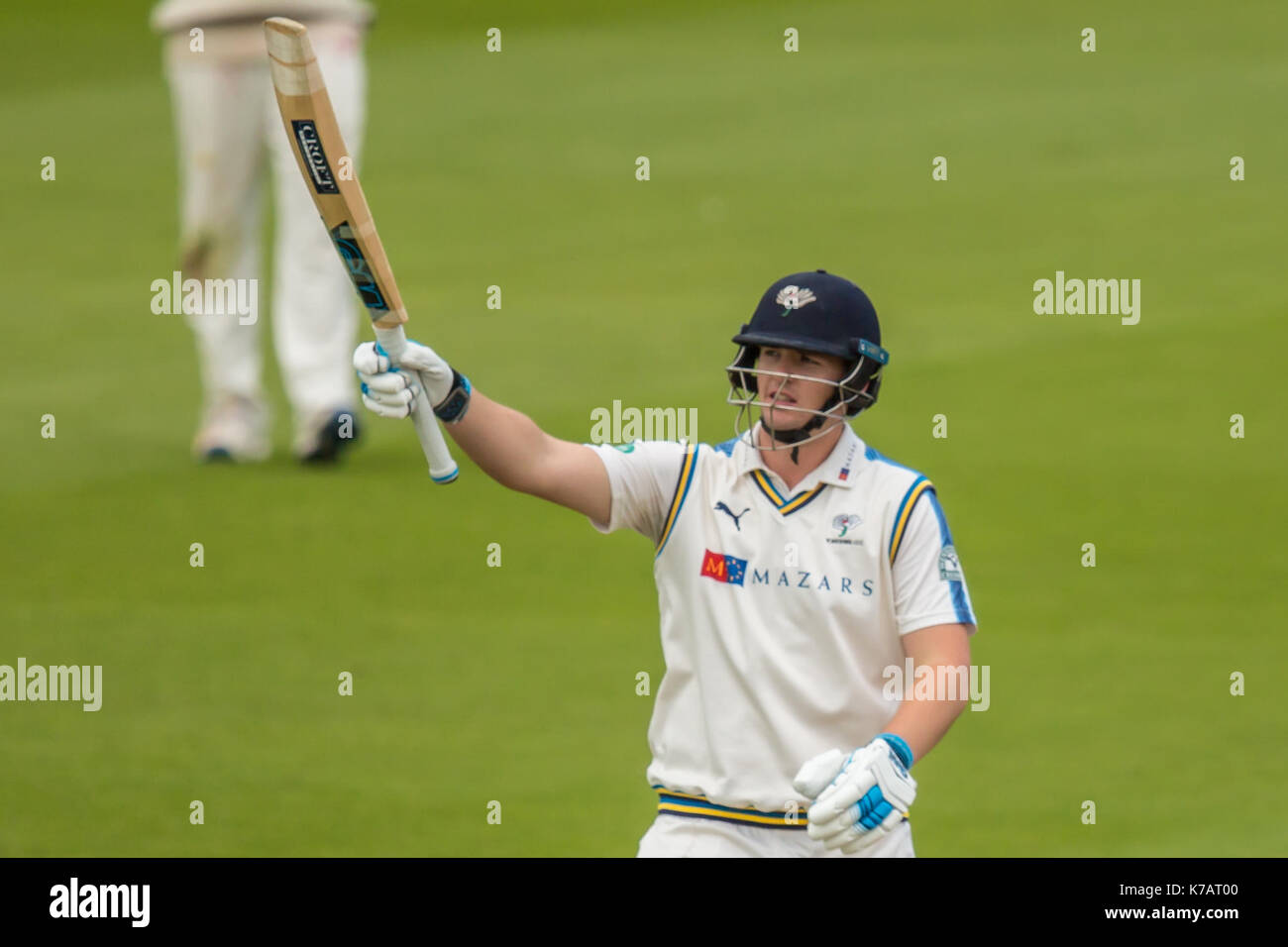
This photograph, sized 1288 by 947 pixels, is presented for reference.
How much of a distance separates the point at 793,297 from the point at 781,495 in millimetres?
531

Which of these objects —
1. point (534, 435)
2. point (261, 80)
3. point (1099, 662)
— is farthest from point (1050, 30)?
point (534, 435)

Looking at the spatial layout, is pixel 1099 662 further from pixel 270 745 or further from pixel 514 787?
pixel 270 745

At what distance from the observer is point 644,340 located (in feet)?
52.6

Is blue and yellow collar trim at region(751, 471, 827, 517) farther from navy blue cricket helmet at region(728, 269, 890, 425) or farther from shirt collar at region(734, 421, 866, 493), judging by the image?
navy blue cricket helmet at region(728, 269, 890, 425)

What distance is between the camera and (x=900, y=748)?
5242 millimetres

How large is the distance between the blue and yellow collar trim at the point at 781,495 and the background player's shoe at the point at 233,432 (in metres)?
7.87

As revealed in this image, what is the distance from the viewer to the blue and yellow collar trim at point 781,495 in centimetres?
575

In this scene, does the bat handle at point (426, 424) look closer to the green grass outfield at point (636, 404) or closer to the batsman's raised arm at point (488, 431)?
the batsman's raised arm at point (488, 431)

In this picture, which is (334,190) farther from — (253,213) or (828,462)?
(253,213)

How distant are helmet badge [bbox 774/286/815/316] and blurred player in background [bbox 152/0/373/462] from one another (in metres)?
7.07

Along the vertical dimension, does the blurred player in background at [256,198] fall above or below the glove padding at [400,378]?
above
